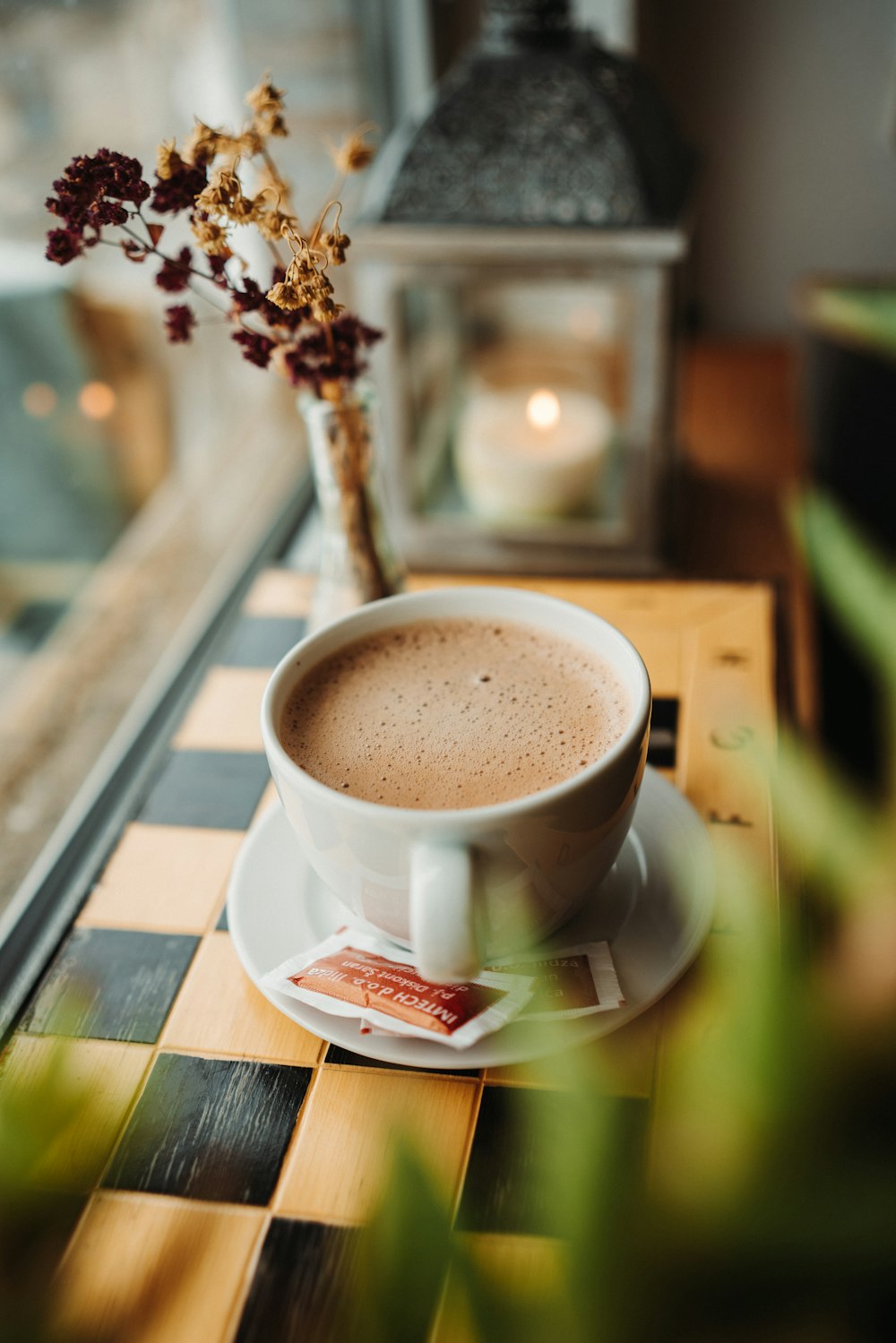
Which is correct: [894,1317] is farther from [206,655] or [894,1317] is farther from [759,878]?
[206,655]

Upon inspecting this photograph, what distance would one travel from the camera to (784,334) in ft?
6.14

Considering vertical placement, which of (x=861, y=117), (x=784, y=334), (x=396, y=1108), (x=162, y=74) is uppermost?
(x=162, y=74)

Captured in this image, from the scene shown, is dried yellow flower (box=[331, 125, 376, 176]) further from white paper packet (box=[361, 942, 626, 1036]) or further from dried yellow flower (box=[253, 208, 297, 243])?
white paper packet (box=[361, 942, 626, 1036])

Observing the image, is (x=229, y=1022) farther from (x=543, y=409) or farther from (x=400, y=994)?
(x=543, y=409)

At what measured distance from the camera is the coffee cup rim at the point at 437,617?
48cm

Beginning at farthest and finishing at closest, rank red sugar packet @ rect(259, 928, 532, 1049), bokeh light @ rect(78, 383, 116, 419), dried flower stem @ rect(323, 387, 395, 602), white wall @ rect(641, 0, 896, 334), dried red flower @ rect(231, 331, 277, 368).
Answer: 1. white wall @ rect(641, 0, 896, 334)
2. bokeh light @ rect(78, 383, 116, 419)
3. dried flower stem @ rect(323, 387, 395, 602)
4. dried red flower @ rect(231, 331, 277, 368)
5. red sugar packet @ rect(259, 928, 532, 1049)

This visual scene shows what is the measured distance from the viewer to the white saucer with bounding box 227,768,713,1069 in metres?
0.53

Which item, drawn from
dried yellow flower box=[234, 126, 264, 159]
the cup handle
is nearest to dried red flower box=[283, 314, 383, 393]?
A: dried yellow flower box=[234, 126, 264, 159]

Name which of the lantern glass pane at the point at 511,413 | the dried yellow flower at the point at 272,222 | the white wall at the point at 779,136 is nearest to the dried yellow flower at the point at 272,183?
the dried yellow flower at the point at 272,222

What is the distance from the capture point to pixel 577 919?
0.59 meters

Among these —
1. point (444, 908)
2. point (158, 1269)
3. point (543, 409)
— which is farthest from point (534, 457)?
point (158, 1269)

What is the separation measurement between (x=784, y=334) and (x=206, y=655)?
1387 millimetres

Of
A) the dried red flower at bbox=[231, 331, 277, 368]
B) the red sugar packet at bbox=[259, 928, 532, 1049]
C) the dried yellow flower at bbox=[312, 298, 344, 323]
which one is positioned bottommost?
the red sugar packet at bbox=[259, 928, 532, 1049]

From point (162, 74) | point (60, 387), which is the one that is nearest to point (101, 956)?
point (60, 387)
